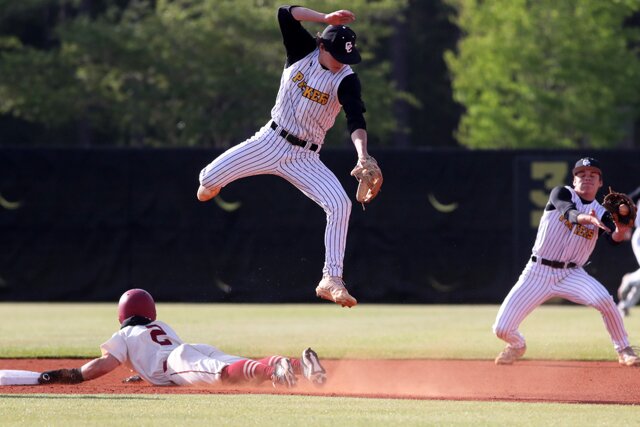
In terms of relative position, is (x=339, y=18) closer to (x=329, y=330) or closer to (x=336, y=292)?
(x=336, y=292)

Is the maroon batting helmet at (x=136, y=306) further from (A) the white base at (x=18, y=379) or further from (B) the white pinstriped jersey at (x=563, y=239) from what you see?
(B) the white pinstriped jersey at (x=563, y=239)

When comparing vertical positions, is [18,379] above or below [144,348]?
below

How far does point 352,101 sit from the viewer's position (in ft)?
27.6

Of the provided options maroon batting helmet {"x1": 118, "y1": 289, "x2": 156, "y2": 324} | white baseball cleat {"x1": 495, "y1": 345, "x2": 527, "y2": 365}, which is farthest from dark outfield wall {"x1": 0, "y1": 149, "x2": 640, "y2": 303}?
maroon batting helmet {"x1": 118, "y1": 289, "x2": 156, "y2": 324}

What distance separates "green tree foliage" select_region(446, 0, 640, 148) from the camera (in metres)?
29.8

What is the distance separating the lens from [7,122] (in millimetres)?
38562

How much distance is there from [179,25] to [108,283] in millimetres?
13365

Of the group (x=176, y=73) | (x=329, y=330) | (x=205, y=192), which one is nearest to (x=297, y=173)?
(x=205, y=192)

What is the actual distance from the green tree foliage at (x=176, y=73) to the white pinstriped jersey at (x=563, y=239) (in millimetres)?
20047

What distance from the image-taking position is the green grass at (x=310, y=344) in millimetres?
7137

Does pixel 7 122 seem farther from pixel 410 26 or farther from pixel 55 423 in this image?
pixel 55 423

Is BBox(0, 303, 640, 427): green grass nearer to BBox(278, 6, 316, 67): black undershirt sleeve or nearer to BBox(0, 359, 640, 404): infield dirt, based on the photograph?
BBox(0, 359, 640, 404): infield dirt

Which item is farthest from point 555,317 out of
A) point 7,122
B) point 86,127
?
point 7,122

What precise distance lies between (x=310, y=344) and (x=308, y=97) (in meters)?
4.89
